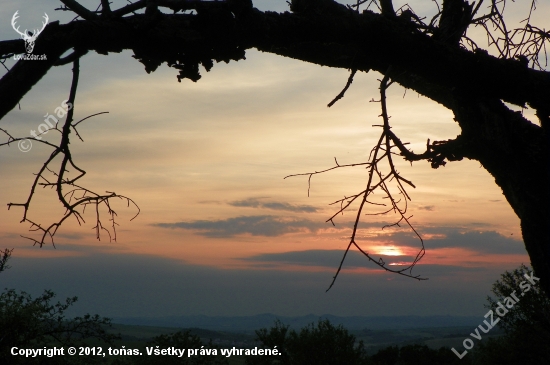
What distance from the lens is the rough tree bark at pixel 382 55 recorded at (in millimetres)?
2865

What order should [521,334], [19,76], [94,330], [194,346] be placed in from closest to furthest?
[19,76], [94,330], [521,334], [194,346]

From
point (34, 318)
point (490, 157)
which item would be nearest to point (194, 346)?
point (34, 318)

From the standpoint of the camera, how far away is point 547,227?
3797mm

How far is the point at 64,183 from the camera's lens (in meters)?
3.30

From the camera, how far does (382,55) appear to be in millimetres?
3529

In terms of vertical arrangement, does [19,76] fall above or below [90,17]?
below

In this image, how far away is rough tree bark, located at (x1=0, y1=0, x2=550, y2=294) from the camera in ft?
9.40

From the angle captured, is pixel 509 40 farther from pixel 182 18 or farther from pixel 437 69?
pixel 182 18

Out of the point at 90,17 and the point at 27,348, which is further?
the point at 27,348

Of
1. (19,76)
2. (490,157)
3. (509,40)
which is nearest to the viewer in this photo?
(19,76)

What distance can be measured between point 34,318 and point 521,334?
29.3 metres

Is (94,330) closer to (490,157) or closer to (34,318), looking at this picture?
(34,318)

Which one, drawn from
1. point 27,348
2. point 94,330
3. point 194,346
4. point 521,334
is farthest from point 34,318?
point 521,334

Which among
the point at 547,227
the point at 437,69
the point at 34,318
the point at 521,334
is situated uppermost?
the point at 437,69
